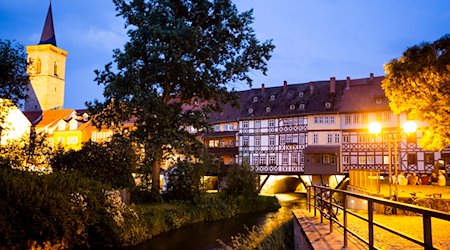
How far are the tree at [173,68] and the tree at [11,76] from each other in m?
5.48

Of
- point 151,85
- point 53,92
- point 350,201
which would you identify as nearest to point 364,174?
point 350,201

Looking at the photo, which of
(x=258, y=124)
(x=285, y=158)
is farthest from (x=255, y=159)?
(x=258, y=124)

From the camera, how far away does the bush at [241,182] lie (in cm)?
3306

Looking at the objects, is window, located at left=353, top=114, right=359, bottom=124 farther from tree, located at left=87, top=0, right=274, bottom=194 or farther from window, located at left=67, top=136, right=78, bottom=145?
window, located at left=67, top=136, right=78, bottom=145

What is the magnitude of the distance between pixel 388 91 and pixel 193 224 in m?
12.7

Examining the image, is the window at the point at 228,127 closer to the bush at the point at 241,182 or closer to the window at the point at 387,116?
the bush at the point at 241,182

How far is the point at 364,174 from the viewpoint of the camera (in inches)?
755

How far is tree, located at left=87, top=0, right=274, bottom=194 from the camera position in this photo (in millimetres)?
22109

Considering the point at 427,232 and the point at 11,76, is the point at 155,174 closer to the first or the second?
the point at 11,76

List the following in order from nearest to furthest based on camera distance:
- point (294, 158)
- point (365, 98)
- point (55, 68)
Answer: point (365, 98), point (294, 158), point (55, 68)

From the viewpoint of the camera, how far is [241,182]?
33.0m

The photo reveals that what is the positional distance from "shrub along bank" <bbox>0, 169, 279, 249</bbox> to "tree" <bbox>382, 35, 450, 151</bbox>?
1272 cm

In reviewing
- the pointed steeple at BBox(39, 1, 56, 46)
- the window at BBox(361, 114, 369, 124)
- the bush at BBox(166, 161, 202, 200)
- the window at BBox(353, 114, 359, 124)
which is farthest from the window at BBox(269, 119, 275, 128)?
the pointed steeple at BBox(39, 1, 56, 46)

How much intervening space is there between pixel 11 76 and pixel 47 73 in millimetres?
64508
